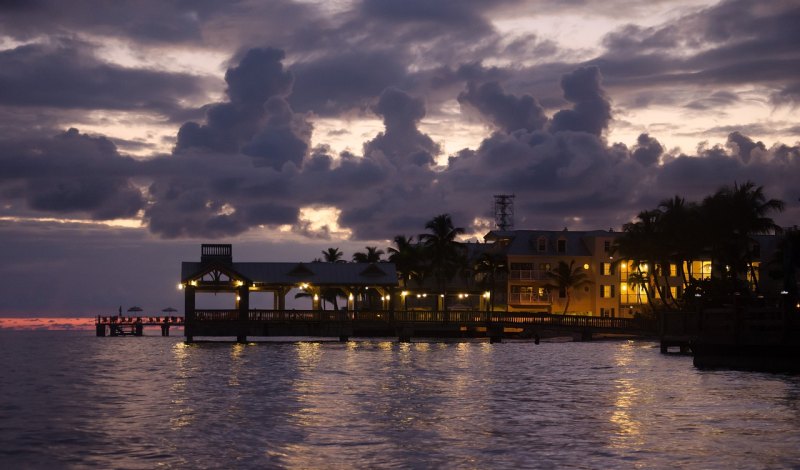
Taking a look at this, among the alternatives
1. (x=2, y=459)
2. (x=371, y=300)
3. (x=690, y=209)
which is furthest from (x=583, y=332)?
(x=2, y=459)

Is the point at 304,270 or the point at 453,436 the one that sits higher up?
the point at 304,270

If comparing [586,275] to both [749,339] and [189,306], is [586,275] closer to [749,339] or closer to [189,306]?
[189,306]

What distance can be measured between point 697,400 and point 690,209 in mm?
66191

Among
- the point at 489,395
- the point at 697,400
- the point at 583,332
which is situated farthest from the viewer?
the point at 583,332

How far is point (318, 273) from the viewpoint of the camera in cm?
8881

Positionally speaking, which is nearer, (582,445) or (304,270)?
(582,445)

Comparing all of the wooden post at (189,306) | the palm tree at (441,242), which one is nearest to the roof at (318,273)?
the wooden post at (189,306)

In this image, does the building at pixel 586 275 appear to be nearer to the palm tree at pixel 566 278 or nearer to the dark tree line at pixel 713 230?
the palm tree at pixel 566 278

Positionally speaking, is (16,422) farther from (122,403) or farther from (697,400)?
(697,400)

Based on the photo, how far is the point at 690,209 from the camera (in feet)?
315

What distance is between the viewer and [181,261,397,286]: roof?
87.6 meters

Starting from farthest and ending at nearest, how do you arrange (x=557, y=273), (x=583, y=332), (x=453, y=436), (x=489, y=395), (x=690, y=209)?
(x=557, y=273)
(x=690, y=209)
(x=583, y=332)
(x=489, y=395)
(x=453, y=436)

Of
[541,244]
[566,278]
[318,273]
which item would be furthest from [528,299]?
[318,273]

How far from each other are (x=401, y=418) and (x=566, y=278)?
8720 centimetres
